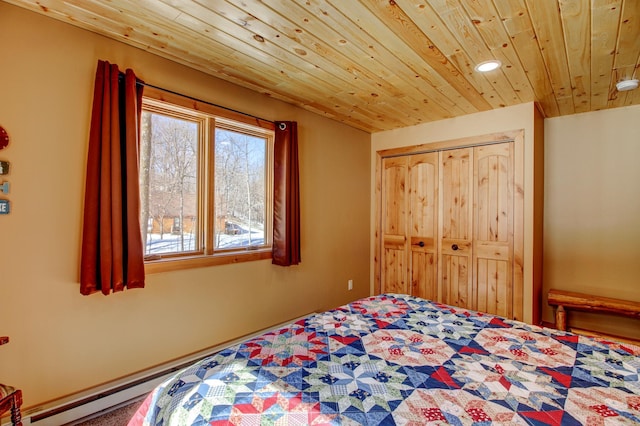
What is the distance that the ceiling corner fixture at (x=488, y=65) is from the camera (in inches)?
88.0

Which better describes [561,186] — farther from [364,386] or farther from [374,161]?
[364,386]

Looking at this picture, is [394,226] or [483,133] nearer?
[483,133]

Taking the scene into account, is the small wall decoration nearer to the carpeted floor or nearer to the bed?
the bed

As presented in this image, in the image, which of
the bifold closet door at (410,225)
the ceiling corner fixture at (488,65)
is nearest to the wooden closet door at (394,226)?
the bifold closet door at (410,225)

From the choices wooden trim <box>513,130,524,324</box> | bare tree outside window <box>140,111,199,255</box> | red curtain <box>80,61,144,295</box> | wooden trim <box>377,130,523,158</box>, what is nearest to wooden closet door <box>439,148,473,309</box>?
wooden trim <box>377,130,523,158</box>

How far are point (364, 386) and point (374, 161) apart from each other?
3.34m

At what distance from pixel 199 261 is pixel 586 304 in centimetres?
358

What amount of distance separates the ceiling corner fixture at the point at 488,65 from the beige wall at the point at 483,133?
1011mm

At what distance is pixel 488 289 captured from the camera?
3264 mm

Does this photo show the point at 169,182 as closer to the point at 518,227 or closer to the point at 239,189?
the point at 239,189

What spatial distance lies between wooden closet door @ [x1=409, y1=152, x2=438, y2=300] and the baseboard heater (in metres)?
2.65

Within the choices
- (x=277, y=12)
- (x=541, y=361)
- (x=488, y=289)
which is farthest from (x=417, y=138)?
(x=541, y=361)

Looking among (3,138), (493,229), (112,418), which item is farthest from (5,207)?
(493,229)

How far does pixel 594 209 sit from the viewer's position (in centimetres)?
323
